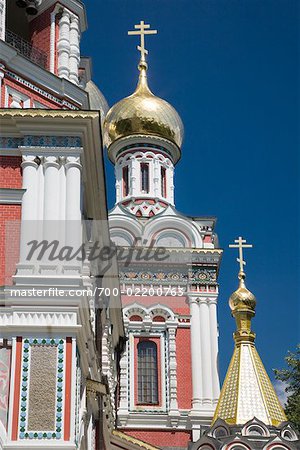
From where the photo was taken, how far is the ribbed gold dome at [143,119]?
22.0 metres

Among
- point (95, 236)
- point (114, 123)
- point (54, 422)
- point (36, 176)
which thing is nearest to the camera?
point (54, 422)

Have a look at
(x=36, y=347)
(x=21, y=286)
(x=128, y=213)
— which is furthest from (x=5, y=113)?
(x=128, y=213)

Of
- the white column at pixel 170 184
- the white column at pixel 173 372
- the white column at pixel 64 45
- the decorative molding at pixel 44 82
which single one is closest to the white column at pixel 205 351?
the white column at pixel 173 372

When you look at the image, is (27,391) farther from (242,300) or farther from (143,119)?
(143,119)

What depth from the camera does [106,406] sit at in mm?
13195

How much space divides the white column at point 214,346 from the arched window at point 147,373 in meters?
1.21

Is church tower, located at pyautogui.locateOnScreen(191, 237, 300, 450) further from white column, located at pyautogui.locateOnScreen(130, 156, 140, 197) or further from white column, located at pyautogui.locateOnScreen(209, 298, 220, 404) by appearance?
white column, located at pyautogui.locateOnScreen(130, 156, 140, 197)

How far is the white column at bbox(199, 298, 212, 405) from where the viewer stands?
1789 cm

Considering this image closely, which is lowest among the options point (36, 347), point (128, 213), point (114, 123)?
point (36, 347)

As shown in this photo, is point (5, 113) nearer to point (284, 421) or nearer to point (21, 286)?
point (21, 286)

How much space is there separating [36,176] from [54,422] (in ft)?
9.00

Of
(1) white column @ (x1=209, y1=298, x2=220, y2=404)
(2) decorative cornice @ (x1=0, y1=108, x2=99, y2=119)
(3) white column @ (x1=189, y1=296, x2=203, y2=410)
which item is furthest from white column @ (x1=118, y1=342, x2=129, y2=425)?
(2) decorative cornice @ (x1=0, y1=108, x2=99, y2=119)

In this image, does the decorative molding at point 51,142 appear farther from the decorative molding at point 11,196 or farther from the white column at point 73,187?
the decorative molding at point 11,196

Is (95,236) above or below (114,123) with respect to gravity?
below
